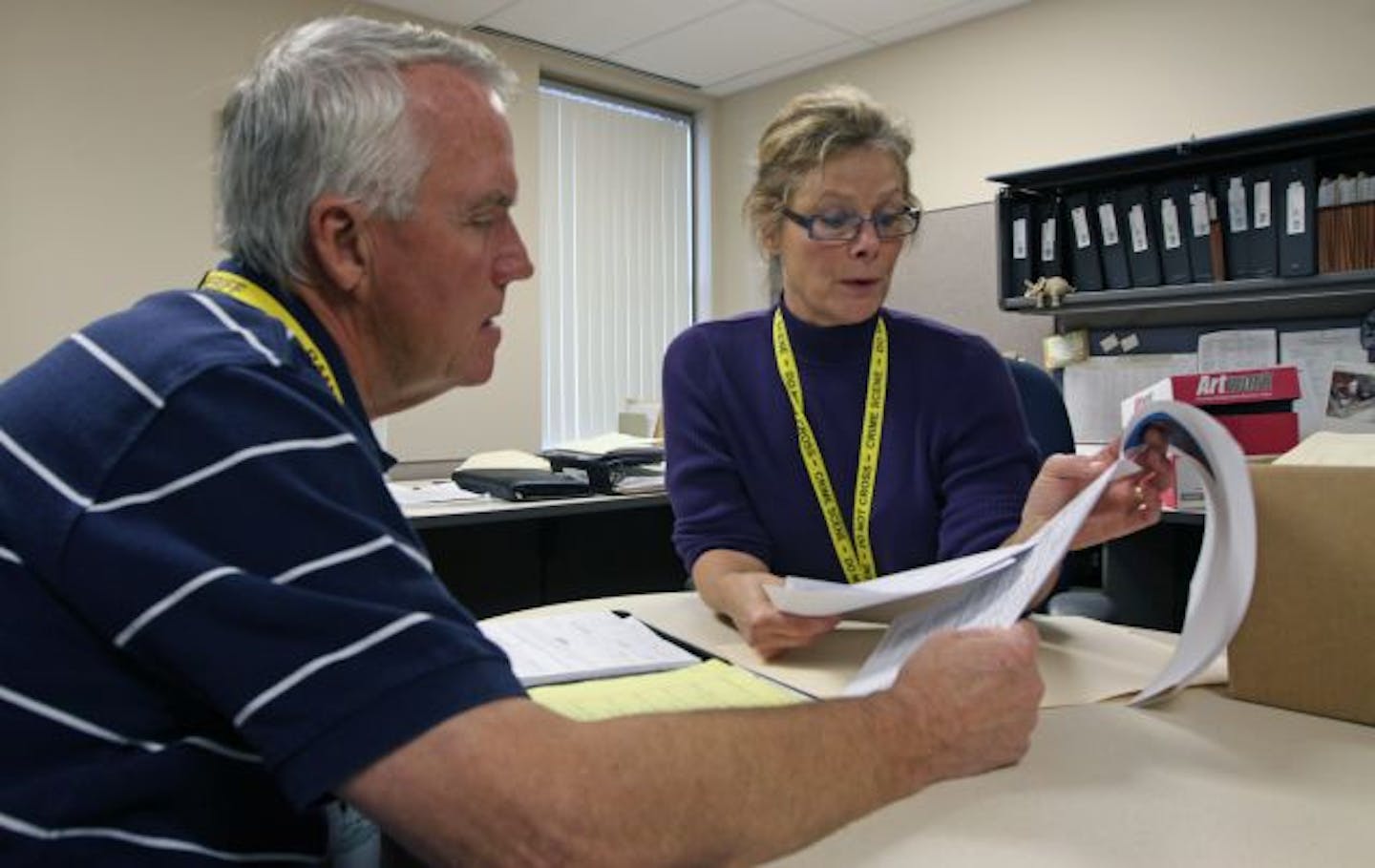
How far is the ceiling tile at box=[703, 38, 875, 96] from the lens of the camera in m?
4.29

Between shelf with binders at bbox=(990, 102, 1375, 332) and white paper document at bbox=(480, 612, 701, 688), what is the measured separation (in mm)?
2496

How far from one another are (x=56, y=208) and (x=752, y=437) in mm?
2987

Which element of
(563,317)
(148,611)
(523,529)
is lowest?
(523,529)

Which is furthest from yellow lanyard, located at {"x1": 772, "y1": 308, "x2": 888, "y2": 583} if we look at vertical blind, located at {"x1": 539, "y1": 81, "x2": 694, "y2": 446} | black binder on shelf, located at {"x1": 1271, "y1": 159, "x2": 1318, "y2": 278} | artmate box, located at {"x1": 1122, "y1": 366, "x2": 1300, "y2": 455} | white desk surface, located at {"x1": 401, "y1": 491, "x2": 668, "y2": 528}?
vertical blind, located at {"x1": 539, "y1": 81, "x2": 694, "y2": 446}

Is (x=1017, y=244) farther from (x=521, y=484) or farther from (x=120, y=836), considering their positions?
(x=120, y=836)

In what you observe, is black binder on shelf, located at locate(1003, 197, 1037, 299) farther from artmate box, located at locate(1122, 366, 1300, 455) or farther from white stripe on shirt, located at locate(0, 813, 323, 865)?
white stripe on shirt, located at locate(0, 813, 323, 865)

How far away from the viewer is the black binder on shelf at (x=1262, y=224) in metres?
2.74

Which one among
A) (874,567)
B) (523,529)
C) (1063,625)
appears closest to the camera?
(1063,625)

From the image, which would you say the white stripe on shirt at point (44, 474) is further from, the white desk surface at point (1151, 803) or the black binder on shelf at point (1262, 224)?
the black binder on shelf at point (1262, 224)

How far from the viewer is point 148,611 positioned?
1.59 feet

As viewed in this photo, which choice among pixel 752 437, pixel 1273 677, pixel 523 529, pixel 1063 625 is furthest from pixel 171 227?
pixel 1273 677

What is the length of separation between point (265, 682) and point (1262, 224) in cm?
306

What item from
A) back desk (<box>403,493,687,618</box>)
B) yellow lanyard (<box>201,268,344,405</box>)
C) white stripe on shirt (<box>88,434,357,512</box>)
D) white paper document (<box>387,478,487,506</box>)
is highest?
yellow lanyard (<box>201,268,344,405</box>)

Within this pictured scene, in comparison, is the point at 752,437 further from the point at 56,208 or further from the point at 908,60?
the point at 908,60
